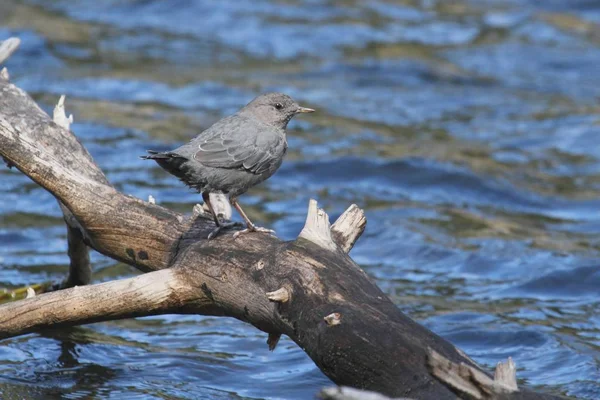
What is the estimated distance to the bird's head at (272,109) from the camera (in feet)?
18.2

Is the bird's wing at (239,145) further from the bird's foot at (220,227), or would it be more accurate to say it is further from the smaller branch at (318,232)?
the smaller branch at (318,232)

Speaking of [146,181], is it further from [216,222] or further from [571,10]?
[571,10]

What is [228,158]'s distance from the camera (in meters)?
4.96

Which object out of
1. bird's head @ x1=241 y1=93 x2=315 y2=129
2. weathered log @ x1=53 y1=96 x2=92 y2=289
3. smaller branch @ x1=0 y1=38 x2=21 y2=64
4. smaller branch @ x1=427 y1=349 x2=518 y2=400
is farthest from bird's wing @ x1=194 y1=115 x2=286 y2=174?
smaller branch @ x1=427 y1=349 x2=518 y2=400

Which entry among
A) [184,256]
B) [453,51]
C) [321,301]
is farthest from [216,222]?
[453,51]

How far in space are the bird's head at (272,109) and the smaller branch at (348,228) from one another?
108 cm

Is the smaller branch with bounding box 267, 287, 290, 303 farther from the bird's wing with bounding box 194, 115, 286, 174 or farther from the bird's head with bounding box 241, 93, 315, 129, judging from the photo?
the bird's head with bounding box 241, 93, 315, 129

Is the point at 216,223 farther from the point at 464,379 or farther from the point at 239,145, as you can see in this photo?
the point at 464,379

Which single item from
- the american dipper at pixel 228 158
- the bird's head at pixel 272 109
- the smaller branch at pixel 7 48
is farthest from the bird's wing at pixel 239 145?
the smaller branch at pixel 7 48

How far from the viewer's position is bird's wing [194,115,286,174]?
194 inches

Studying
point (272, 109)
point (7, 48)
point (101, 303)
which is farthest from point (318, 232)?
point (7, 48)

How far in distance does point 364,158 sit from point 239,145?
5843 mm

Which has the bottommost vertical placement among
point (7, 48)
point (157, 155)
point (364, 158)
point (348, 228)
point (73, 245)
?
point (364, 158)

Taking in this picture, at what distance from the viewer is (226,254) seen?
15.0ft
